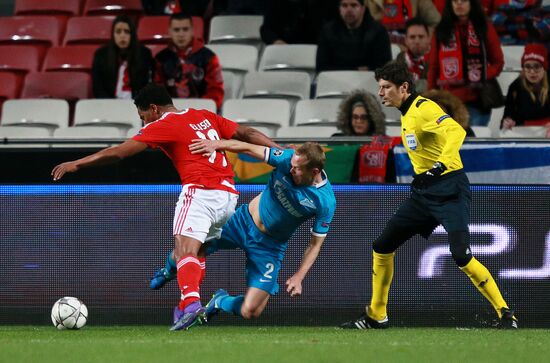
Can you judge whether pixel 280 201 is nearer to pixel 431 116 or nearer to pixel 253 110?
pixel 431 116

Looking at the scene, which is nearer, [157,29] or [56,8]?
[157,29]

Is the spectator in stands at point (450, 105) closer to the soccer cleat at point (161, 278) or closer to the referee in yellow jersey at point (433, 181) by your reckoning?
the referee in yellow jersey at point (433, 181)

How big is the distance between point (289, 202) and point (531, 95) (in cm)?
376

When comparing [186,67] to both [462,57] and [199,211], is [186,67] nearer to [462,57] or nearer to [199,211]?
[462,57]

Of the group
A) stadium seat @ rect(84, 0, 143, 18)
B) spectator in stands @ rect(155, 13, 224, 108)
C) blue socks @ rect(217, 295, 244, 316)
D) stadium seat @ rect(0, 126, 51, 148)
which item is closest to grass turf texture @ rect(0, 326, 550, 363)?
blue socks @ rect(217, 295, 244, 316)

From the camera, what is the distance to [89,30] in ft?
51.2

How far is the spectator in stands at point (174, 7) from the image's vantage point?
15.6 meters

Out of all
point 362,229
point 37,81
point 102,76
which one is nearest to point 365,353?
point 362,229

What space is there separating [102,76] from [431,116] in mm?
5470

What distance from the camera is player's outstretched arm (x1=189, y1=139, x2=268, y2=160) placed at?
916 cm

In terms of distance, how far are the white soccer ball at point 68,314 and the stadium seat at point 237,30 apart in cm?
604

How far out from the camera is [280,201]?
973 centimetres

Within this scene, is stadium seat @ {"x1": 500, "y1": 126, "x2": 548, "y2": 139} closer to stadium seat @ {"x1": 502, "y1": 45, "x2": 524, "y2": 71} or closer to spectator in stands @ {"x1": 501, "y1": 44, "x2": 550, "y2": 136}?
spectator in stands @ {"x1": 501, "y1": 44, "x2": 550, "y2": 136}

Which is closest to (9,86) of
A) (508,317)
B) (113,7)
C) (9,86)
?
(9,86)
